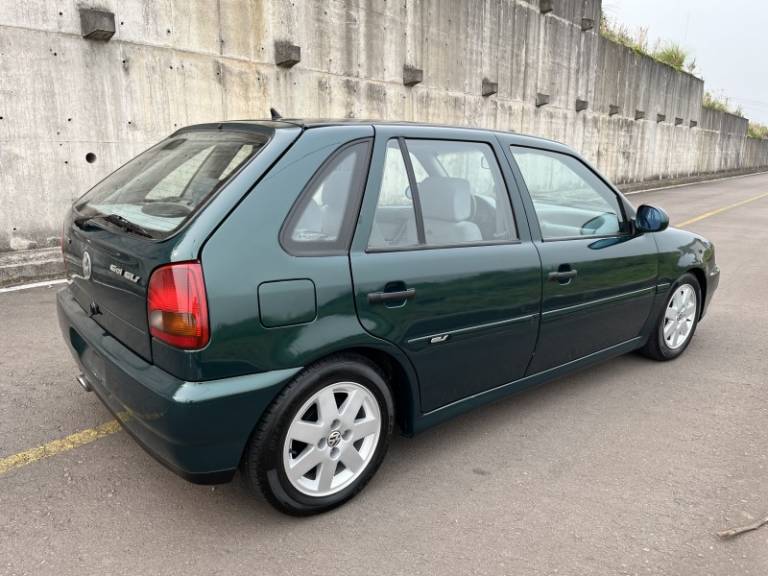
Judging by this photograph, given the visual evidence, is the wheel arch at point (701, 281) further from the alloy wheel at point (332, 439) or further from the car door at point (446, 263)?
the alloy wheel at point (332, 439)

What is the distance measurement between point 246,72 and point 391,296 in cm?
731

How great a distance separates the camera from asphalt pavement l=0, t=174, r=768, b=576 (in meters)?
2.30

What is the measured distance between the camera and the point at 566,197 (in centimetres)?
388

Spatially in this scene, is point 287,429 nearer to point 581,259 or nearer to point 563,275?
point 563,275

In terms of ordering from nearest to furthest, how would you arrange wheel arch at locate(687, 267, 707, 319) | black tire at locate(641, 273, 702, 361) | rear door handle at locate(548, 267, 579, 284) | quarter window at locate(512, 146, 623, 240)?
1. rear door handle at locate(548, 267, 579, 284)
2. quarter window at locate(512, 146, 623, 240)
3. black tire at locate(641, 273, 702, 361)
4. wheel arch at locate(687, 267, 707, 319)

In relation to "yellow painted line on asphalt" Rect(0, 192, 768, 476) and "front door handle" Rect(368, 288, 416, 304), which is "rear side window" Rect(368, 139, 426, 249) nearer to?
"front door handle" Rect(368, 288, 416, 304)

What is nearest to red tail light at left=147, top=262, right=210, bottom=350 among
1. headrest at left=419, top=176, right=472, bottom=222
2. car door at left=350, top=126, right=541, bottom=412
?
car door at left=350, top=126, right=541, bottom=412

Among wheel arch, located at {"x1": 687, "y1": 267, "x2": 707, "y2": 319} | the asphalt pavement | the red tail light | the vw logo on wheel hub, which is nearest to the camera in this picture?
the red tail light

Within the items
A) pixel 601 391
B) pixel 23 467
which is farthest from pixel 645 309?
pixel 23 467

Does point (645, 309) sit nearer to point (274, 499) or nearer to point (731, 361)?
point (731, 361)

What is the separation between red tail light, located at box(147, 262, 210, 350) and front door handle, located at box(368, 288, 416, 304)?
678 mm

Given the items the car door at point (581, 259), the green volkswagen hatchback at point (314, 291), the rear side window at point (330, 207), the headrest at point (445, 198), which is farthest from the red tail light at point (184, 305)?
the car door at point (581, 259)

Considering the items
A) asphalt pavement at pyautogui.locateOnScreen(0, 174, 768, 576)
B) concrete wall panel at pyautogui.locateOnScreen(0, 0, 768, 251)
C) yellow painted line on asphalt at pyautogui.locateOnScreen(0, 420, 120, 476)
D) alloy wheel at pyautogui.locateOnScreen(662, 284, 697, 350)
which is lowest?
asphalt pavement at pyautogui.locateOnScreen(0, 174, 768, 576)

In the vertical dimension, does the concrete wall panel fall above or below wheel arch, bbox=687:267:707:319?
above
